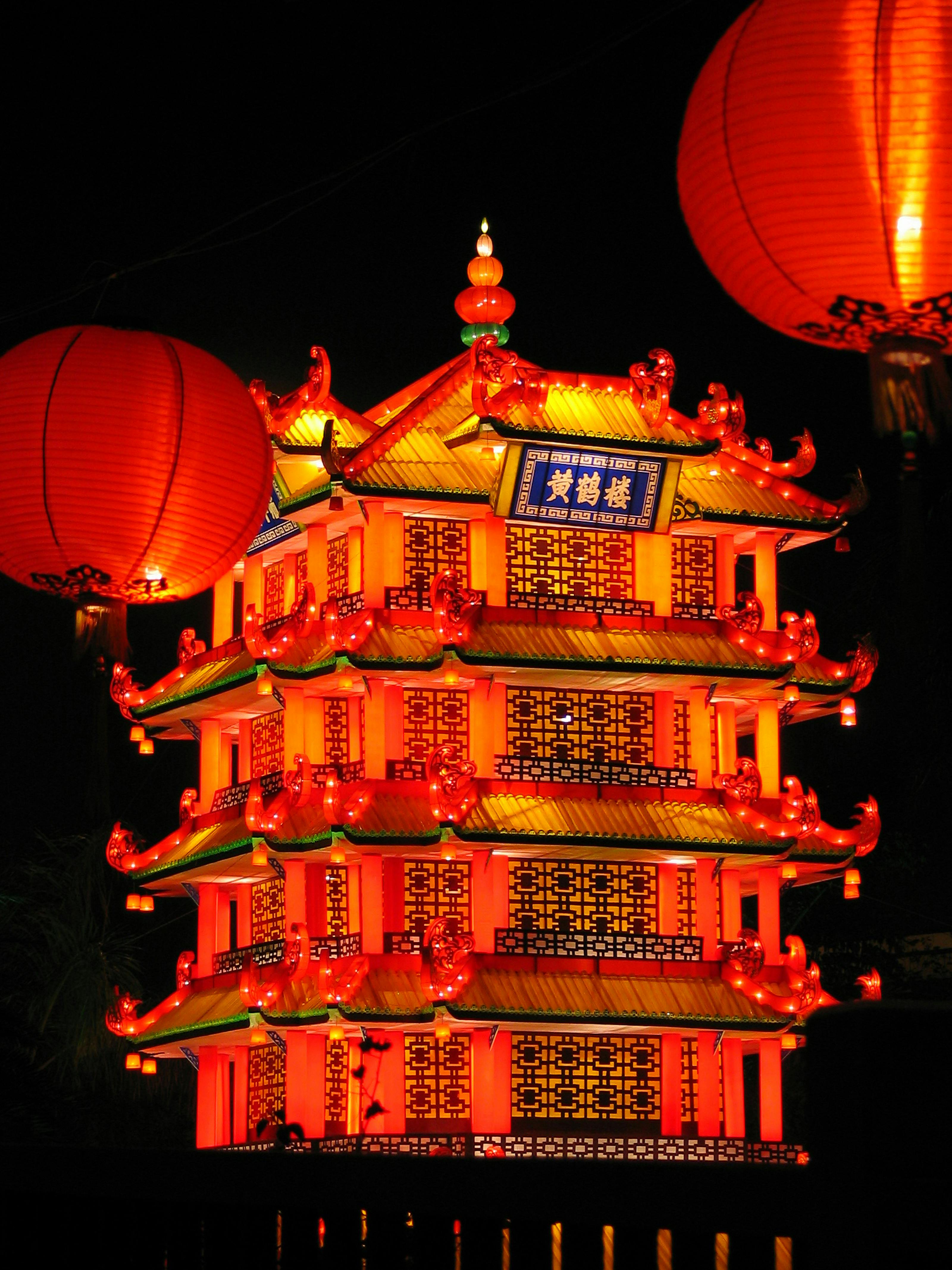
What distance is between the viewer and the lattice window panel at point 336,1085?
17453mm

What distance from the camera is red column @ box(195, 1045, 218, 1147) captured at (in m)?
19.0

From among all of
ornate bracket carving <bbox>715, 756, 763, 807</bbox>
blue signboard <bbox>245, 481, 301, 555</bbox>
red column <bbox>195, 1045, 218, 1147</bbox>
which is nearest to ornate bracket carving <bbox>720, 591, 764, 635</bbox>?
ornate bracket carving <bbox>715, 756, 763, 807</bbox>

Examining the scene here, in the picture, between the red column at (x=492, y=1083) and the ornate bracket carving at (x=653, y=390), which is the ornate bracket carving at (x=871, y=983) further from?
the ornate bracket carving at (x=653, y=390)

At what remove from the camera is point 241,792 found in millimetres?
18484

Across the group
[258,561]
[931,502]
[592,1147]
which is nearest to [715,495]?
[931,502]

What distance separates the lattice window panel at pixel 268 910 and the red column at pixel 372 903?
128 centimetres

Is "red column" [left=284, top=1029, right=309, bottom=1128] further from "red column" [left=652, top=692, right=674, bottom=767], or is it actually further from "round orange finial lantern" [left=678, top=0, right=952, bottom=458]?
"round orange finial lantern" [left=678, top=0, right=952, bottom=458]

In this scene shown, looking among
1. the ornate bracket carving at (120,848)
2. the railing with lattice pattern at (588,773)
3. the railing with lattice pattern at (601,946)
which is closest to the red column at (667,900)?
the railing with lattice pattern at (601,946)

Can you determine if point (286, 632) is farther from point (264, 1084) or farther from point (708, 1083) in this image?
point (708, 1083)

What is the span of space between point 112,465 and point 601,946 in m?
7.94

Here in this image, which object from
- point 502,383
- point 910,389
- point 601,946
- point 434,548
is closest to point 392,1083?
point 601,946

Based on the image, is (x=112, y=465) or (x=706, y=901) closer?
(x=112, y=465)

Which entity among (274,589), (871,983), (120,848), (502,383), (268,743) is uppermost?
Result: (502,383)

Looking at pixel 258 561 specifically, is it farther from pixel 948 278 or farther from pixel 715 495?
pixel 948 278
